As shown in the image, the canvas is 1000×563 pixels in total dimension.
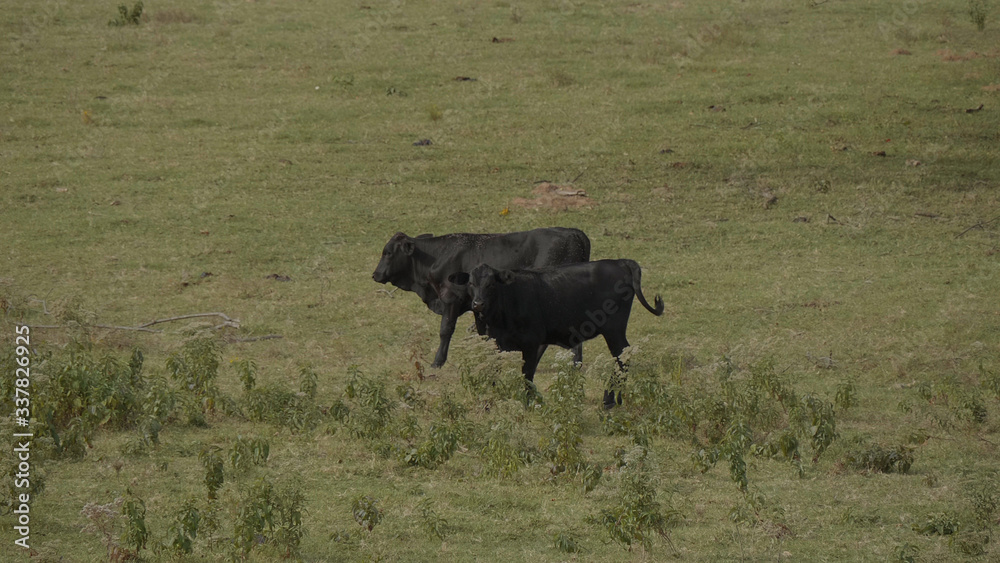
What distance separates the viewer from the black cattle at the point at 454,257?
13.2m

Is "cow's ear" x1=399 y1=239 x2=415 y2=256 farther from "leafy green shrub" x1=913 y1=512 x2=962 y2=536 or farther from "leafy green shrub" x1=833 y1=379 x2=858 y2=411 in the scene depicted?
"leafy green shrub" x1=913 y1=512 x2=962 y2=536

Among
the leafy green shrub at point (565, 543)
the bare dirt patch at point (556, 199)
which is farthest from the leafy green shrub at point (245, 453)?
the bare dirt patch at point (556, 199)

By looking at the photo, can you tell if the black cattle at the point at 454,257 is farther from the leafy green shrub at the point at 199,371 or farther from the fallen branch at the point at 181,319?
the leafy green shrub at the point at 199,371

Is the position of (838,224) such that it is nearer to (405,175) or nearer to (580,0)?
(405,175)

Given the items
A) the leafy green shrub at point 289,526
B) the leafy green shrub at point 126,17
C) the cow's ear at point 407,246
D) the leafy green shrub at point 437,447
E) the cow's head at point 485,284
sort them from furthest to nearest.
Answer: the leafy green shrub at point 126,17
the cow's ear at point 407,246
the cow's head at point 485,284
the leafy green shrub at point 437,447
the leafy green shrub at point 289,526

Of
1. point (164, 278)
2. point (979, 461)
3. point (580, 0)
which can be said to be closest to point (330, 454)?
point (979, 461)

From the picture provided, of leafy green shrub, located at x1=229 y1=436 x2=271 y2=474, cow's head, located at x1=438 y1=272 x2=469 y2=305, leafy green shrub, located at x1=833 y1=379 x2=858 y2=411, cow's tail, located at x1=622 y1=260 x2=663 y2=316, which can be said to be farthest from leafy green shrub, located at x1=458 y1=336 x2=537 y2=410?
leafy green shrub, located at x1=833 y1=379 x2=858 y2=411

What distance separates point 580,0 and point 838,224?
1213cm

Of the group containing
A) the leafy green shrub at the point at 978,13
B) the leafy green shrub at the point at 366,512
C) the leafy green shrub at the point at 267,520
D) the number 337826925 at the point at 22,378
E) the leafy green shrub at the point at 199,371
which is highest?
the leafy green shrub at the point at 978,13

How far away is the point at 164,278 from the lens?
1551 cm

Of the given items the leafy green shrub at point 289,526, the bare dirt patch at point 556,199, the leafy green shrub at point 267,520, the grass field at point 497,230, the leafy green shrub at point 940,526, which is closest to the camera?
the leafy green shrub at point 267,520

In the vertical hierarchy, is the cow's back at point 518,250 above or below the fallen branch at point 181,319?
above

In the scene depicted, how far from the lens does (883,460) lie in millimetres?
9453

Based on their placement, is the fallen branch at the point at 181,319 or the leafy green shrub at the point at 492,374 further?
the fallen branch at the point at 181,319
